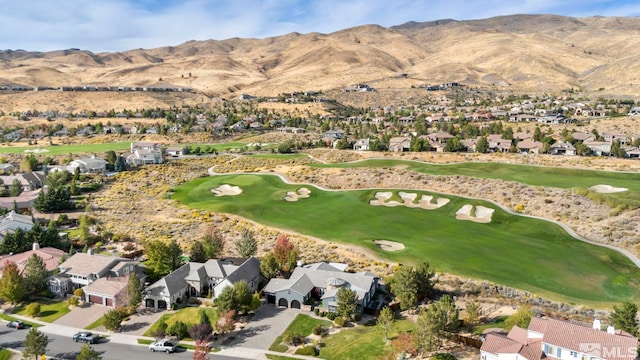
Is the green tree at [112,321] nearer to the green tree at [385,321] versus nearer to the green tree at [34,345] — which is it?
the green tree at [34,345]

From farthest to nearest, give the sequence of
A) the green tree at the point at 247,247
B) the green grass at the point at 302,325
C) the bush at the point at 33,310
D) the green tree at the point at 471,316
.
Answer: the green tree at the point at 247,247 → the bush at the point at 33,310 → the green tree at the point at 471,316 → the green grass at the point at 302,325

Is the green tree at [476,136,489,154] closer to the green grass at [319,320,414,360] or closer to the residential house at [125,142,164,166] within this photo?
the green grass at [319,320,414,360]

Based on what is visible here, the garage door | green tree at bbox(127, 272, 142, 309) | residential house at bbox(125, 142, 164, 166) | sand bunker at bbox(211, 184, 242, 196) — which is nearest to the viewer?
green tree at bbox(127, 272, 142, 309)

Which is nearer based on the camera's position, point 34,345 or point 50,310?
point 34,345

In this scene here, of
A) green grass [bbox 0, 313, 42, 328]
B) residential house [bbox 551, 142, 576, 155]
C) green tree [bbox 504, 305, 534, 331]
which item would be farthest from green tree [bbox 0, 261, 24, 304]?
residential house [bbox 551, 142, 576, 155]

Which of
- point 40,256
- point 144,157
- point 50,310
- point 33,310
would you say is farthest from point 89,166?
point 33,310

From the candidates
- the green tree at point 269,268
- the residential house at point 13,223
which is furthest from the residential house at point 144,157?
the green tree at point 269,268

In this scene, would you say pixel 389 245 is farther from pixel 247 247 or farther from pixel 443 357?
pixel 443 357
